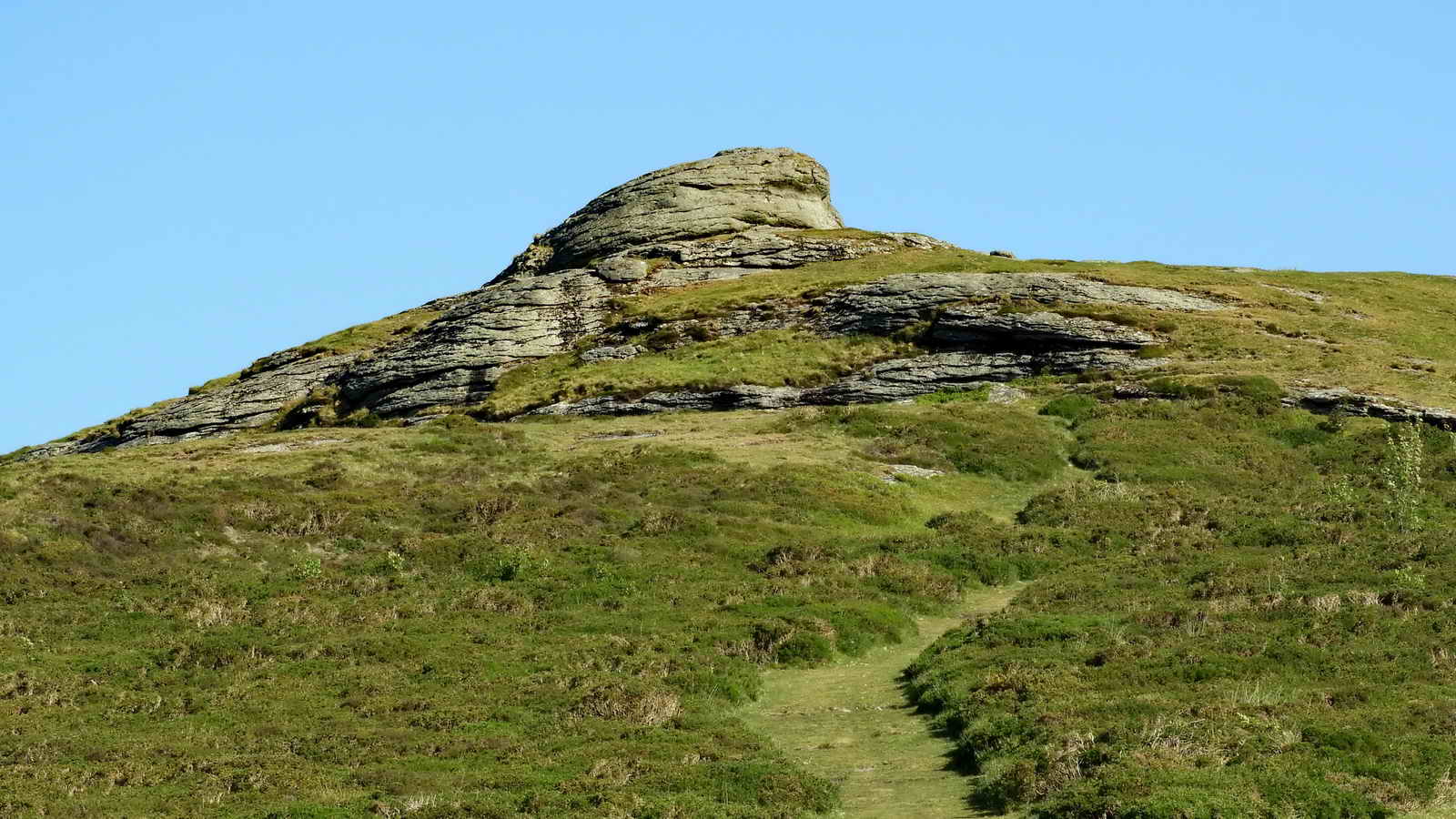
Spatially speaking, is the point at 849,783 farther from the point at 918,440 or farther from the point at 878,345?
the point at 878,345

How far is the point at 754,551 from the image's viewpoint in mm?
46719

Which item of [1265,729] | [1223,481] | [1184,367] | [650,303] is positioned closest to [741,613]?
[1265,729]

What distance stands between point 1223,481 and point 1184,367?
61.7 ft

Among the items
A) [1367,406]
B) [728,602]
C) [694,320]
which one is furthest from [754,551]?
[694,320]

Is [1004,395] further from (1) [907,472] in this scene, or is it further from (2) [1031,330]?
(1) [907,472]

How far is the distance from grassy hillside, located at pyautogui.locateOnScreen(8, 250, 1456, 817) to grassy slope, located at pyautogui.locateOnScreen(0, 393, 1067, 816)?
0.48ft

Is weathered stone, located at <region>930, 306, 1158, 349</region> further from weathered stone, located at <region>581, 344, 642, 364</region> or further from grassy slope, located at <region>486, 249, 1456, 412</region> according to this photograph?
weathered stone, located at <region>581, 344, 642, 364</region>

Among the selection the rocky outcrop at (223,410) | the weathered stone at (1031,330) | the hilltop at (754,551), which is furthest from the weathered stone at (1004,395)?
the rocky outcrop at (223,410)

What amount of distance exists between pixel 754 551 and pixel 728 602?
6.38 meters

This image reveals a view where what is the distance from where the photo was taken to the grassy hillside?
80.8 feet

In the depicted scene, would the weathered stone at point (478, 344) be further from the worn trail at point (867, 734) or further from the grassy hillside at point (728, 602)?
the worn trail at point (867, 734)

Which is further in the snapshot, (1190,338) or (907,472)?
(1190,338)

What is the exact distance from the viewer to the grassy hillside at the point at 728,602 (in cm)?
2462

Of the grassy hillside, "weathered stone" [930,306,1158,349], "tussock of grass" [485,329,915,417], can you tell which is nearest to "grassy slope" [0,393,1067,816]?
the grassy hillside
